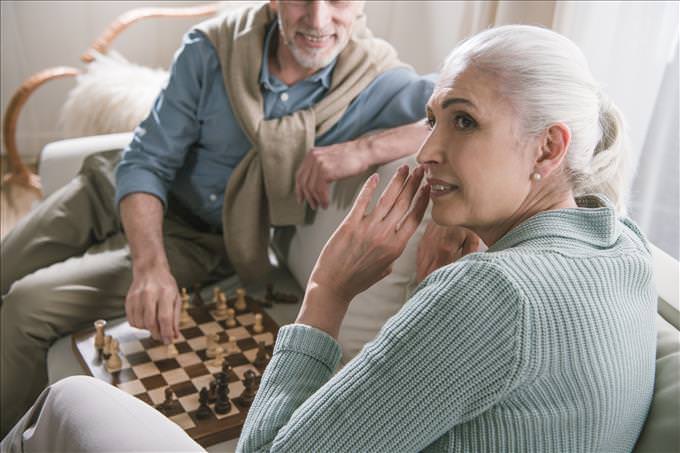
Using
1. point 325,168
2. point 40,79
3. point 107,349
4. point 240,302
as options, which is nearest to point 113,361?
point 107,349

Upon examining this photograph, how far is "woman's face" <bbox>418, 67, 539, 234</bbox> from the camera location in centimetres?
107

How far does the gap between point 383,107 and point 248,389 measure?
2.64ft

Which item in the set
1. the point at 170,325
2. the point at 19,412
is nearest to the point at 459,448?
the point at 170,325

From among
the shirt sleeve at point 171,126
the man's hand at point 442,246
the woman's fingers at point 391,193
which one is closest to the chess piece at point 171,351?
the shirt sleeve at point 171,126

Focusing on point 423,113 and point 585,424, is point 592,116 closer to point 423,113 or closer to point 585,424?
point 585,424

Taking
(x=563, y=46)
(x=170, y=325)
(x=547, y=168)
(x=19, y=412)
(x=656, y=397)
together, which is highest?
(x=563, y=46)

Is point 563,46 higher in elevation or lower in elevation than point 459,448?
higher

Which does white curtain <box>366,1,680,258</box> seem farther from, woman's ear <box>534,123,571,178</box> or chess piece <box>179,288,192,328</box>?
chess piece <box>179,288,192,328</box>

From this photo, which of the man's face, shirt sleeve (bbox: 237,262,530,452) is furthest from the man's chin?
shirt sleeve (bbox: 237,262,530,452)

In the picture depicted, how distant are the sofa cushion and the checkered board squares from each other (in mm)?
763

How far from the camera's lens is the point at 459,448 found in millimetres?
957

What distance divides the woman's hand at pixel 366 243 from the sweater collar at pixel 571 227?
0.20m

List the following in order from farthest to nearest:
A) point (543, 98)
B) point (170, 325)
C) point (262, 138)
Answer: point (262, 138) → point (170, 325) → point (543, 98)

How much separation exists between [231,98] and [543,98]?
1.07 metres
